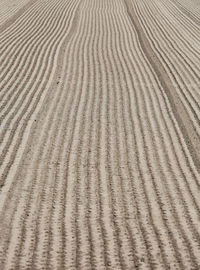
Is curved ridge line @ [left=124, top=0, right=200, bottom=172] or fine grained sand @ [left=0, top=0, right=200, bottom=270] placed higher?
fine grained sand @ [left=0, top=0, right=200, bottom=270]

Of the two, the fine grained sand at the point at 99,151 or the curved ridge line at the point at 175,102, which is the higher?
the fine grained sand at the point at 99,151

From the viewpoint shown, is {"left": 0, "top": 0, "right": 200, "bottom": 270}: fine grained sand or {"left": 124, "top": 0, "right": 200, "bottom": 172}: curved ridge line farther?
{"left": 124, "top": 0, "right": 200, "bottom": 172}: curved ridge line

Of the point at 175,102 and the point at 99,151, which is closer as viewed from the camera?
the point at 99,151

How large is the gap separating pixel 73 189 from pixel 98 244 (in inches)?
69.7

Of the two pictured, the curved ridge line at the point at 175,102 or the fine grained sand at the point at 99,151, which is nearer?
the fine grained sand at the point at 99,151

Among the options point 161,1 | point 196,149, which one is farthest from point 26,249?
point 161,1

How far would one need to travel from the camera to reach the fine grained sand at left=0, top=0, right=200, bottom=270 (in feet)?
25.2

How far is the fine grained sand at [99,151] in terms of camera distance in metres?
7.68

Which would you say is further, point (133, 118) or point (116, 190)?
point (133, 118)

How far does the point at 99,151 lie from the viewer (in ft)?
35.1

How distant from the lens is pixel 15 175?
383 inches

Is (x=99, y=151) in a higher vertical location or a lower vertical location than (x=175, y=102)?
higher

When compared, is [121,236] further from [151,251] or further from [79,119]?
[79,119]

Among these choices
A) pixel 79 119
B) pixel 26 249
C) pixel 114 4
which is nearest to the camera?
pixel 26 249
